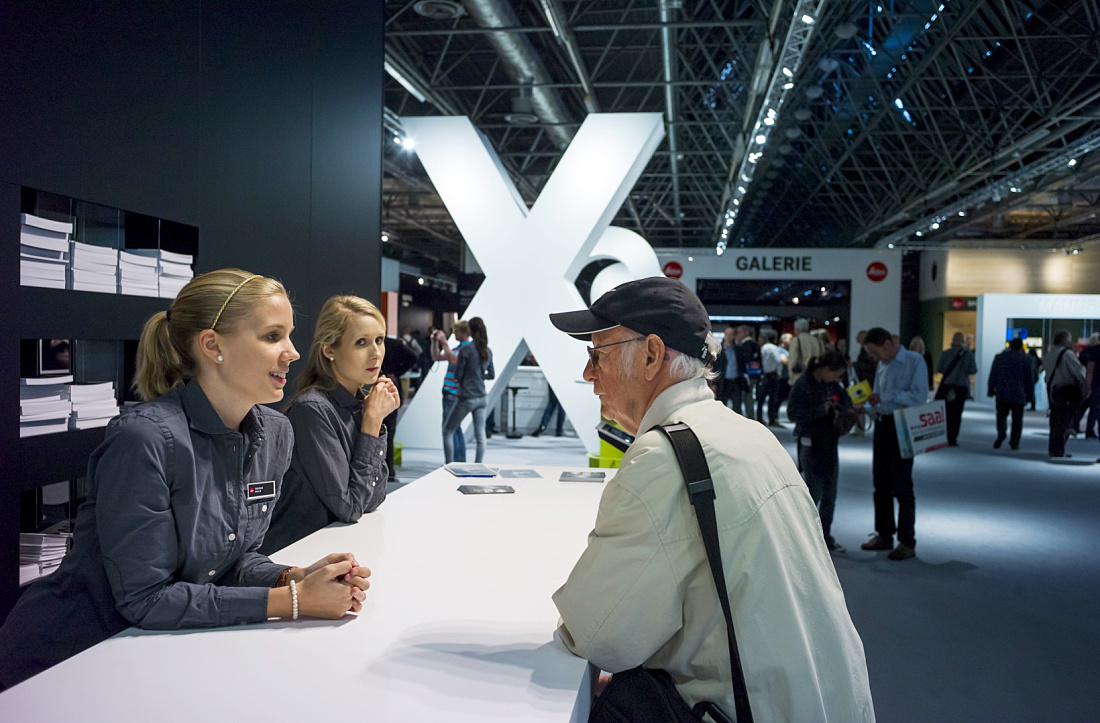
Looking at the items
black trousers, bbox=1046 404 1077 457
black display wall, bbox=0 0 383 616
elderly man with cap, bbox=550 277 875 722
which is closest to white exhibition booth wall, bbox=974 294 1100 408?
black trousers, bbox=1046 404 1077 457

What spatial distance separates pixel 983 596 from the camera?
4.19m

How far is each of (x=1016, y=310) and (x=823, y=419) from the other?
1421 centimetres

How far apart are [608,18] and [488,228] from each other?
375cm

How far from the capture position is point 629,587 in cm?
121

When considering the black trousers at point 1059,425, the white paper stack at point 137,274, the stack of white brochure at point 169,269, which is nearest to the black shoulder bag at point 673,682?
the white paper stack at point 137,274

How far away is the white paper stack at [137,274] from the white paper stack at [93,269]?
0.03m

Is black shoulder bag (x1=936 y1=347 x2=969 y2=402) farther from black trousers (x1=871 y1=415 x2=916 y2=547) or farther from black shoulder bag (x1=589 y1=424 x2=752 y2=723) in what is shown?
black shoulder bag (x1=589 y1=424 x2=752 y2=723)

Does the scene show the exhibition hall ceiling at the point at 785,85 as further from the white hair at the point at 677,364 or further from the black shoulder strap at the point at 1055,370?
the white hair at the point at 677,364

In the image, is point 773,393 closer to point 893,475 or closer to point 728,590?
point 893,475

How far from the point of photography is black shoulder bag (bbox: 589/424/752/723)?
1164mm

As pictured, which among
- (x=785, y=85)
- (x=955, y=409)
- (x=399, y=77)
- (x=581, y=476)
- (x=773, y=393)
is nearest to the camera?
(x=581, y=476)

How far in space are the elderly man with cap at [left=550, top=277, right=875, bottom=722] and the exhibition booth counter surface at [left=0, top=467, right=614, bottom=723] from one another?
0.14 metres

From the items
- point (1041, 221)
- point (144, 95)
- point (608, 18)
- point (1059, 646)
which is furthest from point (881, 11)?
point (1041, 221)

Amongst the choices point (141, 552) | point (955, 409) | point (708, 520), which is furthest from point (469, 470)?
point (955, 409)
